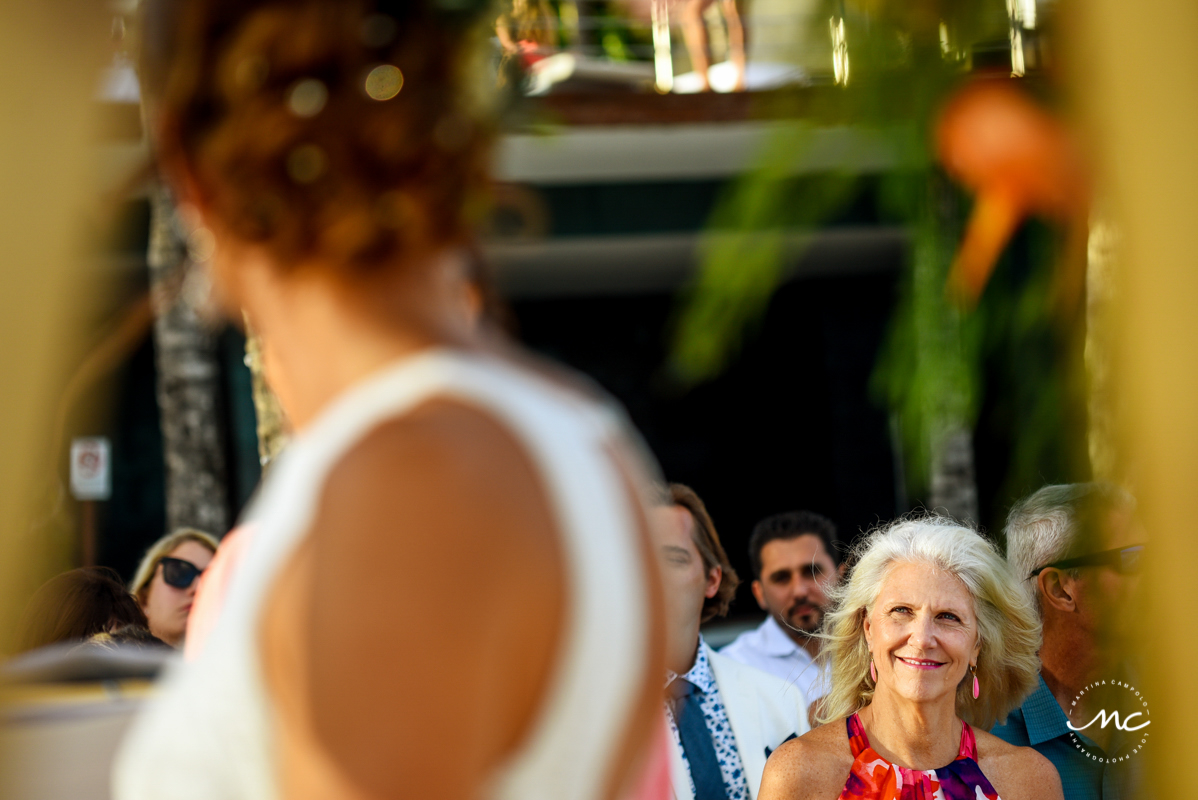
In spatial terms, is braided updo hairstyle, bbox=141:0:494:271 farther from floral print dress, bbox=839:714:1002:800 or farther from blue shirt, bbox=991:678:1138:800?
blue shirt, bbox=991:678:1138:800

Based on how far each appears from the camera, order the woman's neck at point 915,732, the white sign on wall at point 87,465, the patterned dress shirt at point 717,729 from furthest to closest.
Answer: the white sign on wall at point 87,465, the patterned dress shirt at point 717,729, the woman's neck at point 915,732

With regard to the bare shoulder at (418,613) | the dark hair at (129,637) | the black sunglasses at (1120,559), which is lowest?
the dark hair at (129,637)

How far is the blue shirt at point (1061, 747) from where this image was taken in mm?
3012

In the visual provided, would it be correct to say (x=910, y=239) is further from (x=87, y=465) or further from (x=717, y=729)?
(x=87, y=465)

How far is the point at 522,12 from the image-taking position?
1.16 m

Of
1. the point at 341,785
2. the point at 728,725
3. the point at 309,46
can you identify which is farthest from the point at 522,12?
the point at 728,725

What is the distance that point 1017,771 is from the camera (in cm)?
295

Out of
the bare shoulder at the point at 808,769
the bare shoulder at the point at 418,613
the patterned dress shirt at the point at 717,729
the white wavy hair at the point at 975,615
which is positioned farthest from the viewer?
the patterned dress shirt at the point at 717,729

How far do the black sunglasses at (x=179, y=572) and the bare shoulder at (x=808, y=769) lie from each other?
2362 mm

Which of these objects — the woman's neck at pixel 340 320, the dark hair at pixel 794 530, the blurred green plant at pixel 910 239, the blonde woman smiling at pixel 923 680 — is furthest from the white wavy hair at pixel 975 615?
the woman's neck at pixel 340 320

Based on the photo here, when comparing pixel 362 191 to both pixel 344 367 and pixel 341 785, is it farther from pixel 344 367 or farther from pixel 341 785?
pixel 341 785

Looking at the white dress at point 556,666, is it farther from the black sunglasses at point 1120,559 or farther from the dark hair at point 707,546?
the dark hair at point 707,546

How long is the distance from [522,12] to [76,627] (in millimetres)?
2835

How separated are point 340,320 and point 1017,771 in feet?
8.57
